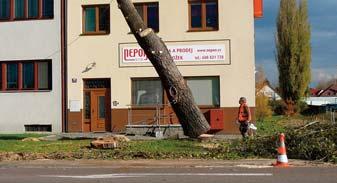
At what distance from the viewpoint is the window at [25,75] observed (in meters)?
29.7

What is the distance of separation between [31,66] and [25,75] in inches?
22.5

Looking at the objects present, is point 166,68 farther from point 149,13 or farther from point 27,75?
point 27,75

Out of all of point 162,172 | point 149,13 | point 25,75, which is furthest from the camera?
point 25,75

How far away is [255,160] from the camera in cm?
1655

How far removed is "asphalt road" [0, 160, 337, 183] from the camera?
12.2 m

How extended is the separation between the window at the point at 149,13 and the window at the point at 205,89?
3273 millimetres

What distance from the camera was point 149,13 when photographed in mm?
29125

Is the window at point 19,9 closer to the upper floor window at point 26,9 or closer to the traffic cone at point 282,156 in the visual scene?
the upper floor window at point 26,9

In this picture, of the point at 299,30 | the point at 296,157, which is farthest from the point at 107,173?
the point at 299,30

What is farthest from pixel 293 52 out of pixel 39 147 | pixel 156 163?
pixel 156 163

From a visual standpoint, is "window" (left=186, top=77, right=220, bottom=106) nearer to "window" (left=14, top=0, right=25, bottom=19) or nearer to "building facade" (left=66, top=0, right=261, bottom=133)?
"building facade" (left=66, top=0, right=261, bottom=133)

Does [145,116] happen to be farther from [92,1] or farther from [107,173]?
[107,173]

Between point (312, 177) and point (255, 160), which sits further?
point (255, 160)

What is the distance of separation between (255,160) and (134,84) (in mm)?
13435
